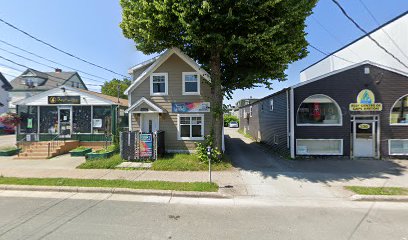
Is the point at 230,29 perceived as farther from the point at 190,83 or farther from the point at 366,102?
the point at 366,102

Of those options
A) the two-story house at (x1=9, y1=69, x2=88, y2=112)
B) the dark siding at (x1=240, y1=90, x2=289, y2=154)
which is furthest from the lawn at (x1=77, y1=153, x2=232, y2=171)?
the two-story house at (x1=9, y1=69, x2=88, y2=112)

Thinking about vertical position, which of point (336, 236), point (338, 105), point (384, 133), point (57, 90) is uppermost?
point (57, 90)

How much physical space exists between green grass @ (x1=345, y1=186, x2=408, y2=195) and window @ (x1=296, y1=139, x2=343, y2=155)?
16.4 ft

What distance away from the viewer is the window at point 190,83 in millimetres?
13336

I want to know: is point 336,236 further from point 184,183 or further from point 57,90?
point 57,90

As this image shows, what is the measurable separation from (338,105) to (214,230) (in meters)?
10.8

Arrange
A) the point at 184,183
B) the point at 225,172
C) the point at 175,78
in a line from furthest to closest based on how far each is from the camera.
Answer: the point at 175,78 → the point at 225,172 → the point at 184,183

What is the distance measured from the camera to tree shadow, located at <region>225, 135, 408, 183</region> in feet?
29.7

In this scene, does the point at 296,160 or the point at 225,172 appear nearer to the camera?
the point at 225,172

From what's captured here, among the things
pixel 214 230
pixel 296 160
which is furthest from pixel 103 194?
pixel 296 160

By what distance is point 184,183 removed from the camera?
7801 millimetres

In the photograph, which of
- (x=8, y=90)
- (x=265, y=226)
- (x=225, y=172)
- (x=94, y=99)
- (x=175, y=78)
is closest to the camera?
(x=265, y=226)

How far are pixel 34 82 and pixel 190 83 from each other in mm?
36984

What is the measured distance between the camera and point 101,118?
51.3ft
